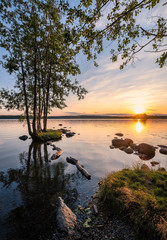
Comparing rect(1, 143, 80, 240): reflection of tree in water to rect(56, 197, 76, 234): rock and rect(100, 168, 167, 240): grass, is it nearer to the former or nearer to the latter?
rect(56, 197, 76, 234): rock

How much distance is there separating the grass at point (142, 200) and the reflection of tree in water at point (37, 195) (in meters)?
Answer: 2.27

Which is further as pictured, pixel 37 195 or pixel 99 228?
pixel 37 195

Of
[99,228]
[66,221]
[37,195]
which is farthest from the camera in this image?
[37,195]

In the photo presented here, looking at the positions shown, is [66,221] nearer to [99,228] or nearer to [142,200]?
[99,228]

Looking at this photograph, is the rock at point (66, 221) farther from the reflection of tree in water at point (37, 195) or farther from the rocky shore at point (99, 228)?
the reflection of tree in water at point (37, 195)

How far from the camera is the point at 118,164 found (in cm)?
1070

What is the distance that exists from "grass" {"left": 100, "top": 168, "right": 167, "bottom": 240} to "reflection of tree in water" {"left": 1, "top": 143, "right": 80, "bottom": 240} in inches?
89.6

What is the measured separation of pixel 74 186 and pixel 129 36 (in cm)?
934

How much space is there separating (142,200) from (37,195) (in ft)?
17.2

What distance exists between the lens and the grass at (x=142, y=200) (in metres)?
3.17

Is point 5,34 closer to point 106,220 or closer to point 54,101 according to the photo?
point 54,101

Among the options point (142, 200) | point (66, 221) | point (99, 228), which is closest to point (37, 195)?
point (66, 221)

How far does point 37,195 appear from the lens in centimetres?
578

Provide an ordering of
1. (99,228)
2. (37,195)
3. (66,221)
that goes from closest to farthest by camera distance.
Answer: (99,228), (66,221), (37,195)
